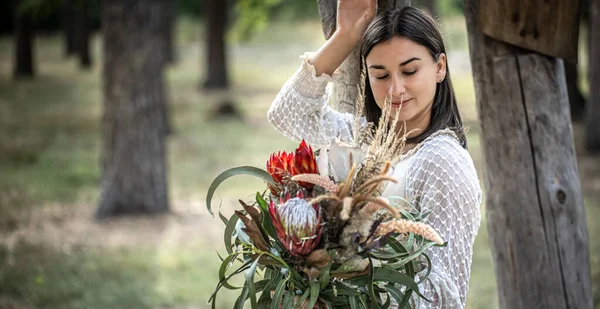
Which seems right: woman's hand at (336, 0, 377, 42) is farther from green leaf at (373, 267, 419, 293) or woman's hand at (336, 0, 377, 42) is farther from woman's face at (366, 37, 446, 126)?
green leaf at (373, 267, 419, 293)

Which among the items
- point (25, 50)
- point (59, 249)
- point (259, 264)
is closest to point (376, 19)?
point (259, 264)

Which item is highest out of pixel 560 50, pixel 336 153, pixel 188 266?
pixel 560 50

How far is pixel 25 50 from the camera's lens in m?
24.9

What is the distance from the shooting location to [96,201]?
10.5m

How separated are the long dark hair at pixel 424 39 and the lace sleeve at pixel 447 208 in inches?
4.2

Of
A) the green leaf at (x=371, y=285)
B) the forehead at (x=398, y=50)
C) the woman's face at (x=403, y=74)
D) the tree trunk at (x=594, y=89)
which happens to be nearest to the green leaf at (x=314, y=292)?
the green leaf at (x=371, y=285)

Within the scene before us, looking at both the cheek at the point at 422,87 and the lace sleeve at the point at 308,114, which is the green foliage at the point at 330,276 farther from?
the lace sleeve at the point at 308,114

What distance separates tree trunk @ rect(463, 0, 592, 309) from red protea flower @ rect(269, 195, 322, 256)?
1.92 metres

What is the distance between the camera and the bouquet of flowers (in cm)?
202

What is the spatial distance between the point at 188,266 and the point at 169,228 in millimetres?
1483

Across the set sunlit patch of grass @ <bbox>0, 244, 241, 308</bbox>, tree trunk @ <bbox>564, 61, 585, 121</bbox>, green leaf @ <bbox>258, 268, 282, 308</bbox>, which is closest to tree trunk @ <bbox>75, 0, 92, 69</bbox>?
tree trunk @ <bbox>564, 61, 585, 121</bbox>

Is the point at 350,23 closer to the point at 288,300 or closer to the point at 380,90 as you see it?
the point at 380,90

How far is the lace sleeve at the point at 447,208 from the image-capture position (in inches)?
92.4

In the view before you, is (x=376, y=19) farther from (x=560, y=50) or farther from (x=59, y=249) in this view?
(x=59, y=249)
